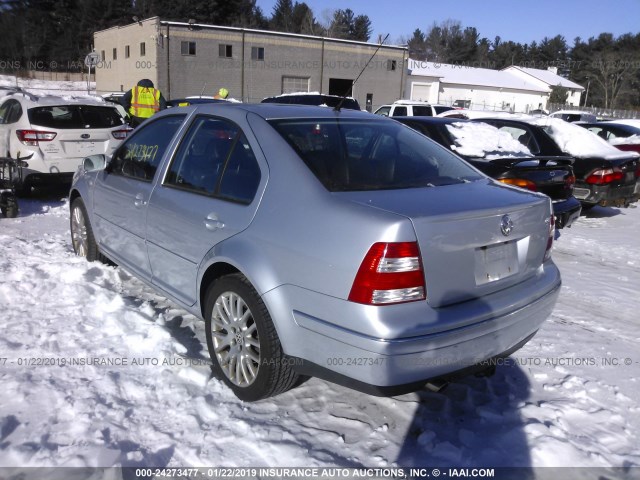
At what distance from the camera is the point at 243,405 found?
10.4 feet

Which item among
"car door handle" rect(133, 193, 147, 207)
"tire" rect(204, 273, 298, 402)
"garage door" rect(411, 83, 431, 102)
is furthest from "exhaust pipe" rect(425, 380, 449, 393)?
"garage door" rect(411, 83, 431, 102)

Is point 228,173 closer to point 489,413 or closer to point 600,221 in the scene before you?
point 489,413

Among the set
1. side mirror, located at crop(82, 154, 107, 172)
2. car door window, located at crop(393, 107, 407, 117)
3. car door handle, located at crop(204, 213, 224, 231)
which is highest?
car door window, located at crop(393, 107, 407, 117)

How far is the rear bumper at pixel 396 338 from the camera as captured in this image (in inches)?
97.3

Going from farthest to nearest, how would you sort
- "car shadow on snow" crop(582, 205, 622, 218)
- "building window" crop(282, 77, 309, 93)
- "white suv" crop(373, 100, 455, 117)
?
"building window" crop(282, 77, 309, 93), "white suv" crop(373, 100, 455, 117), "car shadow on snow" crop(582, 205, 622, 218)

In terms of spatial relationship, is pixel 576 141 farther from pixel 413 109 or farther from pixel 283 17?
pixel 283 17

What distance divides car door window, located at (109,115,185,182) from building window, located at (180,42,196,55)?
111ft

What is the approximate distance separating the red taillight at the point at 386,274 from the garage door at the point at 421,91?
48.9 metres

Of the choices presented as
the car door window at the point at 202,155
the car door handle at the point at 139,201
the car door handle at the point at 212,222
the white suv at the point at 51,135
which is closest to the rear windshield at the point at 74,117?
the white suv at the point at 51,135

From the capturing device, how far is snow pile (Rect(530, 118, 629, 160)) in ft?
29.2

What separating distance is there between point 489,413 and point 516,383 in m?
0.47

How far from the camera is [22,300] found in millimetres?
4398

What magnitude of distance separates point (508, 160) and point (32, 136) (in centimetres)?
670

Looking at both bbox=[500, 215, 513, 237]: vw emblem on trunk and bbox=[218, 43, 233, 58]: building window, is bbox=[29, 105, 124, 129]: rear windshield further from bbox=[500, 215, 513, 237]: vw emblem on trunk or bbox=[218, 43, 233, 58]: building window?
bbox=[218, 43, 233, 58]: building window
